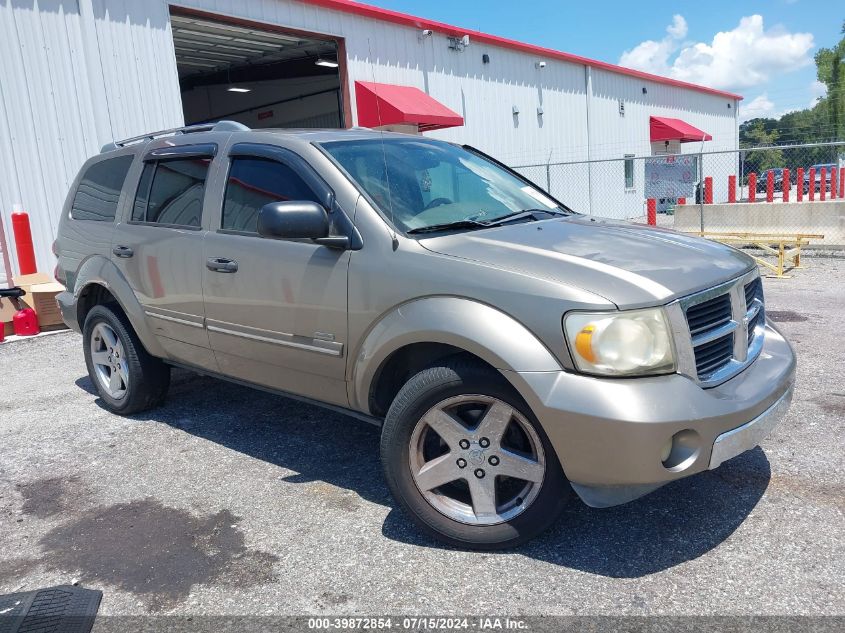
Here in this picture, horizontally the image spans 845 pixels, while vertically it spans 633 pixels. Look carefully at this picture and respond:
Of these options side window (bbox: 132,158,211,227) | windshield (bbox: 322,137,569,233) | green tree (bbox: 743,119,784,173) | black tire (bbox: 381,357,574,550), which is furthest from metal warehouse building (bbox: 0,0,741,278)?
green tree (bbox: 743,119,784,173)

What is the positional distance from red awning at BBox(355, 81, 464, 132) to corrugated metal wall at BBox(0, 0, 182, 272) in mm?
4163

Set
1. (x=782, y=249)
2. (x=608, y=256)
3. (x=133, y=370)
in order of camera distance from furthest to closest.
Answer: (x=782, y=249)
(x=133, y=370)
(x=608, y=256)

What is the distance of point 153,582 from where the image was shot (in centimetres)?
286

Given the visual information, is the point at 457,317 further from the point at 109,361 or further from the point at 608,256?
the point at 109,361

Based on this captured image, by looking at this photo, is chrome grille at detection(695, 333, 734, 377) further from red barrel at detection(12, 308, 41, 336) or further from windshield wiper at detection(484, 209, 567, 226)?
red barrel at detection(12, 308, 41, 336)

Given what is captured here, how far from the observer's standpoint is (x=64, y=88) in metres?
9.83

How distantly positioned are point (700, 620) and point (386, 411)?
62.7 inches

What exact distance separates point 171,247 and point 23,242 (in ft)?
20.6

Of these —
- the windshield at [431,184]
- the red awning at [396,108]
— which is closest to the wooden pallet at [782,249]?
the red awning at [396,108]

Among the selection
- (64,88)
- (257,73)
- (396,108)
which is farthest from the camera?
(257,73)

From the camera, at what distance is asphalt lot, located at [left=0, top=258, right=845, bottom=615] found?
8.64ft

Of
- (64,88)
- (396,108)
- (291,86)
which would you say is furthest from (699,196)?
(64,88)

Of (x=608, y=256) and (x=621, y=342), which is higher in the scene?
(x=608, y=256)

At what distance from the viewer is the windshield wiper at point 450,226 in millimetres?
3230
